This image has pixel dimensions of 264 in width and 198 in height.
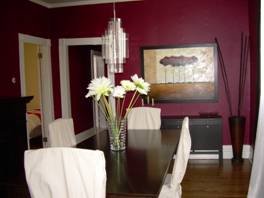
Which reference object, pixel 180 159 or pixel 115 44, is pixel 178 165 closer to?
pixel 180 159

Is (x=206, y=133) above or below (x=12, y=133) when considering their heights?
below

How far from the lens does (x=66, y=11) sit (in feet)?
19.1

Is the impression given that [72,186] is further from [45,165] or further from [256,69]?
[256,69]

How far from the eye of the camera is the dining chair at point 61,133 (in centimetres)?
298

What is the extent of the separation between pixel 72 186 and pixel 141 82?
1.27 meters

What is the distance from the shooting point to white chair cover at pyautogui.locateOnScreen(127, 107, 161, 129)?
13.0ft

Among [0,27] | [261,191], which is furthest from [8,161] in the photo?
[261,191]

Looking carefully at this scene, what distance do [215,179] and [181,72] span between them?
6.44ft

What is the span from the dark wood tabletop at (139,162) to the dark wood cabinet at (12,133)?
114 centimetres

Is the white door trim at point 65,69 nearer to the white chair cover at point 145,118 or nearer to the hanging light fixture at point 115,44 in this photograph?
the white chair cover at point 145,118

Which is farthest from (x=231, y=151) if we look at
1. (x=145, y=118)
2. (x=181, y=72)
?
(x=145, y=118)

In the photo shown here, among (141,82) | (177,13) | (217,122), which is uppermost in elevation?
(177,13)

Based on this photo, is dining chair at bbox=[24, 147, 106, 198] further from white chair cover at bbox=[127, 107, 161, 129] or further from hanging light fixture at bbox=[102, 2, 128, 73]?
white chair cover at bbox=[127, 107, 161, 129]

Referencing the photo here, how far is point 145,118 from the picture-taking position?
3.99 m
